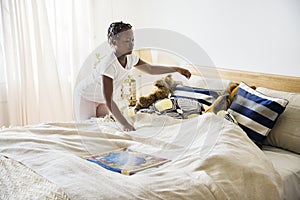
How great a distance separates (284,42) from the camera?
2527 mm

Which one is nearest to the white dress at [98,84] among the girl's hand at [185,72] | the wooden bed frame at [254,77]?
the girl's hand at [185,72]

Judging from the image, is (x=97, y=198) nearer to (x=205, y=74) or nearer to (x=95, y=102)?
(x=95, y=102)

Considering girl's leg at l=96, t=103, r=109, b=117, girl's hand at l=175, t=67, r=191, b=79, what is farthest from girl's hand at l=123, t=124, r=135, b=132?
girl's hand at l=175, t=67, r=191, b=79

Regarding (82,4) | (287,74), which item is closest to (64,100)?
(82,4)

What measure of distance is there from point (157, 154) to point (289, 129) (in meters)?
0.83

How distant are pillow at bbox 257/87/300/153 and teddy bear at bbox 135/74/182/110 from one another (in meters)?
0.75

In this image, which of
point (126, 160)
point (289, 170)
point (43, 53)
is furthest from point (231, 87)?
point (43, 53)

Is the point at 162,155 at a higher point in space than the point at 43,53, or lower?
lower

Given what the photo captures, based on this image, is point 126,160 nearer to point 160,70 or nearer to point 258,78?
point 160,70

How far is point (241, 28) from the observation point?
2750mm

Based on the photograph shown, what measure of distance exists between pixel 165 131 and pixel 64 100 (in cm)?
165

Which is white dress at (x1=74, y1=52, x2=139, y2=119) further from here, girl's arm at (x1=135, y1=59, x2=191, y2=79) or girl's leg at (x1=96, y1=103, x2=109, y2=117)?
girl's arm at (x1=135, y1=59, x2=191, y2=79)

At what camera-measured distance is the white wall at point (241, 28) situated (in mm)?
2500

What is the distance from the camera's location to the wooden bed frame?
Result: 8.04ft
